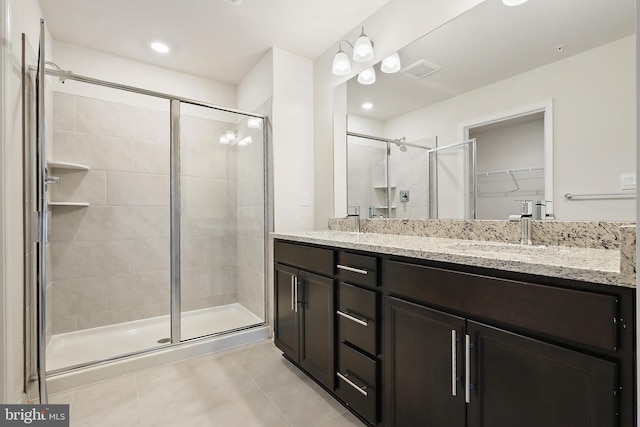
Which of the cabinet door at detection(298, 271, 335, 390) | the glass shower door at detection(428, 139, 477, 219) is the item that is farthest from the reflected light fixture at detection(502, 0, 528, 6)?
the cabinet door at detection(298, 271, 335, 390)

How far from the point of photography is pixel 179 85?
10.1 feet

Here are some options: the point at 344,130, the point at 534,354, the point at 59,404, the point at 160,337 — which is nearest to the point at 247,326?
the point at 160,337

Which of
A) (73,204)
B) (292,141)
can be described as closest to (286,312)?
(292,141)

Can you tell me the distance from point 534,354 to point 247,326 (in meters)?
2.23

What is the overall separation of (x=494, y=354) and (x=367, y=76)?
6.46 ft

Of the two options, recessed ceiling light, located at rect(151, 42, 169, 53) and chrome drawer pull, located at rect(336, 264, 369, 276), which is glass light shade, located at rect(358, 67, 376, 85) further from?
recessed ceiling light, located at rect(151, 42, 169, 53)

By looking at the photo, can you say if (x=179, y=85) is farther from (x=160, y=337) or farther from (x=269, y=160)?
(x=160, y=337)

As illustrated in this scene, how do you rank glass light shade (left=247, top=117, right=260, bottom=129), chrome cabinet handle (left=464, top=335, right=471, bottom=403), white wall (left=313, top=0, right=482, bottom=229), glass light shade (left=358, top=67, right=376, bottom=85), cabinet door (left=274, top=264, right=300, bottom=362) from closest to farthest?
chrome cabinet handle (left=464, top=335, right=471, bottom=403), white wall (left=313, top=0, right=482, bottom=229), cabinet door (left=274, top=264, right=300, bottom=362), glass light shade (left=358, top=67, right=376, bottom=85), glass light shade (left=247, top=117, right=260, bottom=129)

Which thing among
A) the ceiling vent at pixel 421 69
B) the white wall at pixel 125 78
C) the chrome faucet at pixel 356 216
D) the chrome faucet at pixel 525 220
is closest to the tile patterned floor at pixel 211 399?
the chrome faucet at pixel 356 216

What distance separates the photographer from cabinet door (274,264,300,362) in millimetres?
1989

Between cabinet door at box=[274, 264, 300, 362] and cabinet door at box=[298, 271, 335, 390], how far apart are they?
7 cm

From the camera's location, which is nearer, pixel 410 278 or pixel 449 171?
pixel 410 278

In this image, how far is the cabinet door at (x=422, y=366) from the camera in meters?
1.07

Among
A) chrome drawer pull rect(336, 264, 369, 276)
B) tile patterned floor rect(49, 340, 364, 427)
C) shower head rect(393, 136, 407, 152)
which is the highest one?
shower head rect(393, 136, 407, 152)
